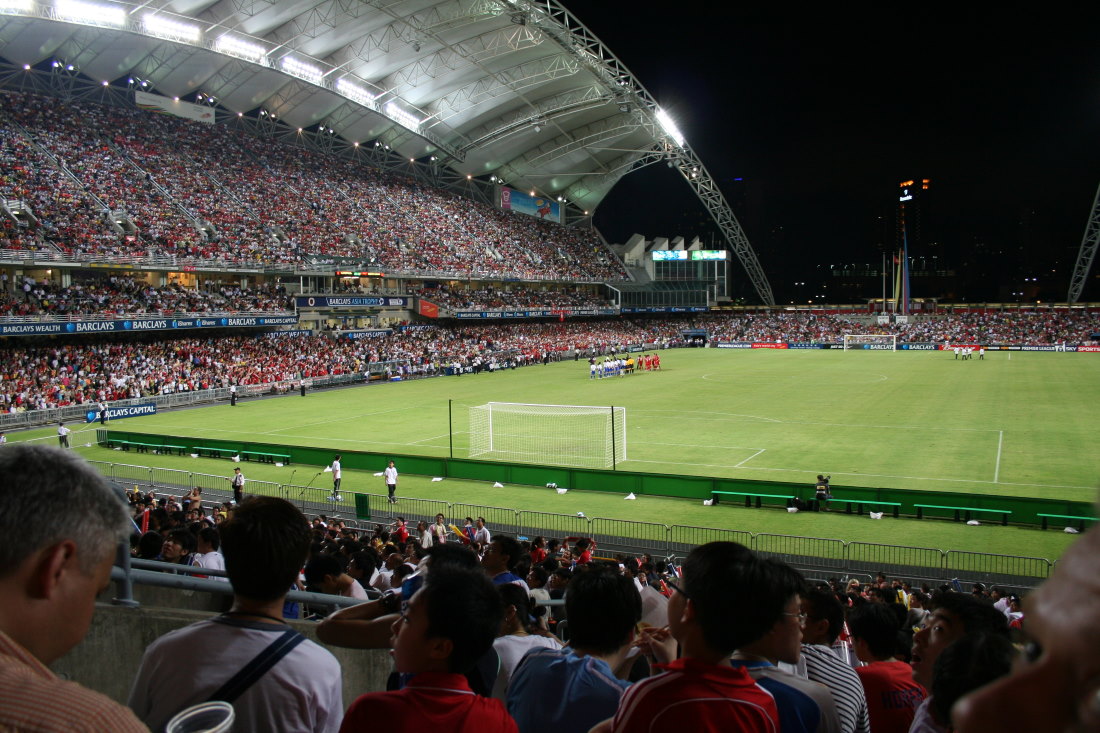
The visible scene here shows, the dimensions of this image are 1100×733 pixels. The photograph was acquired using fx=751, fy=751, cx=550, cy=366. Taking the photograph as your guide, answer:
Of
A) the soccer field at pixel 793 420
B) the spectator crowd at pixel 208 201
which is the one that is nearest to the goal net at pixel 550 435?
the soccer field at pixel 793 420

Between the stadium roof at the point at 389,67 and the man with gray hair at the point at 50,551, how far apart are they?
166 feet

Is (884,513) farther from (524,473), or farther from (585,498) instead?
(524,473)

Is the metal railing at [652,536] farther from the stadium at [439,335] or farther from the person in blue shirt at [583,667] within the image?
the person in blue shirt at [583,667]

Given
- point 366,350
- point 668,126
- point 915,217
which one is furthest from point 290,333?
point 915,217

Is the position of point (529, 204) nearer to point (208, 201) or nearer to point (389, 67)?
point (389, 67)

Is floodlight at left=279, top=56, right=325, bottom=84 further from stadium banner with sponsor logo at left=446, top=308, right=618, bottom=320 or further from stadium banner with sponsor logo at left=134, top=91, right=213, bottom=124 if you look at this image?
stadium banner with sponsor logo at left=446, top=308, right=618, bottom=320

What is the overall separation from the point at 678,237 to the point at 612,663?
366 ft

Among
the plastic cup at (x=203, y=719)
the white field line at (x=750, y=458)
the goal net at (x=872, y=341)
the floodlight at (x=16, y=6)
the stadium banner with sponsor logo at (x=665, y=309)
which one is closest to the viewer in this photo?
the plastic cup at (x=203, y=719)

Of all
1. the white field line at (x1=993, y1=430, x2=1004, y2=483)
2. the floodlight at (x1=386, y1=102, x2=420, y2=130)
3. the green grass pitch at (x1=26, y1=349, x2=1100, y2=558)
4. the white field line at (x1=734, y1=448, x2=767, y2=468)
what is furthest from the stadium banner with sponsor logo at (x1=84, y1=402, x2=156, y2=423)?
the white field line at (x1=993, y1=430, x2=1004, y2=483)

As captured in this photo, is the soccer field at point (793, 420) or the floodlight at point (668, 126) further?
the floodlight at point (668, 126)

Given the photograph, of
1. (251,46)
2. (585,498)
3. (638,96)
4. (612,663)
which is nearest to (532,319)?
(638,96)

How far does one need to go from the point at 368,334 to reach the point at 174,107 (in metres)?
24.0

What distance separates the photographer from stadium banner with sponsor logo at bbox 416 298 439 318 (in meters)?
68.6

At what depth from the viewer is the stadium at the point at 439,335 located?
69.2 ft
